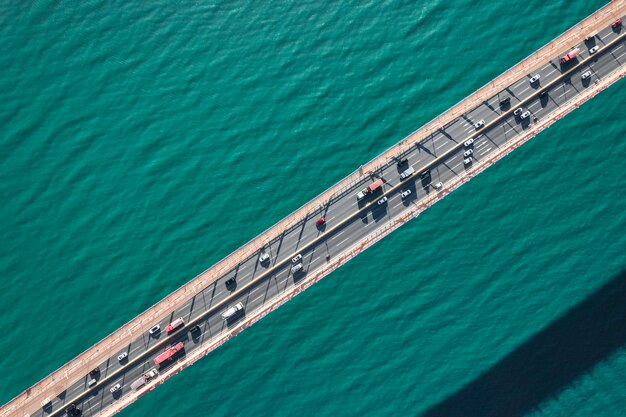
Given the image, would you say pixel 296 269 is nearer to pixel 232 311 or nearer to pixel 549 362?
pixel 232 311

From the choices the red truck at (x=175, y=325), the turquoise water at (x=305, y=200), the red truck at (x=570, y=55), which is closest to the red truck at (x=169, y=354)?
the red truck at (x=175, y=325)

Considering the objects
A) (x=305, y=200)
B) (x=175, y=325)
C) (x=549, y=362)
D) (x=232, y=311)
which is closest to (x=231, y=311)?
(x=232, y=311)

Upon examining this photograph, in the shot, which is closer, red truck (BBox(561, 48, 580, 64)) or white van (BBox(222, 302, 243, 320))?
red truck (BBox(561, 48, 580, 64))

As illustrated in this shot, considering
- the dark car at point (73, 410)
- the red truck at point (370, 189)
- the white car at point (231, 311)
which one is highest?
the red truck at point (370, 189)

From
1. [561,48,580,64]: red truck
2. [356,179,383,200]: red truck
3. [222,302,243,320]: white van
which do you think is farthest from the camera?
[222,302,243,320]: white van

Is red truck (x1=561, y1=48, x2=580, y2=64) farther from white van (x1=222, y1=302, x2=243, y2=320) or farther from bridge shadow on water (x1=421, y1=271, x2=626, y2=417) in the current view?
white van (x1=222, y1=302, x2=243, y2=320)

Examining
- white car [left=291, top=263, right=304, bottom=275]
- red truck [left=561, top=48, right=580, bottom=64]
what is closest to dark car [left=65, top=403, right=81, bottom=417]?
white car [left=291, top=263, right=304, bottom=275]

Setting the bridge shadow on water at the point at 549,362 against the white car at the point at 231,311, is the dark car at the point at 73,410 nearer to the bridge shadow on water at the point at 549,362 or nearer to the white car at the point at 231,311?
the white car at the point at 231,311
